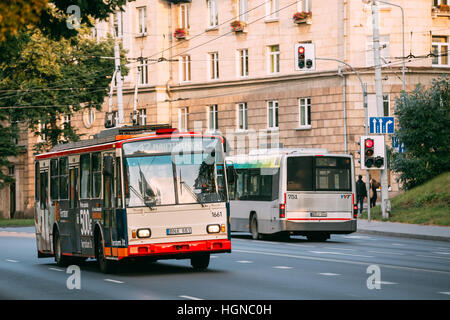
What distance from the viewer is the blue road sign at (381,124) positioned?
1479 inches

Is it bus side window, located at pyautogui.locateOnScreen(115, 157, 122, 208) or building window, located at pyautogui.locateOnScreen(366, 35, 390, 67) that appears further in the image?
building window, located at pyautogui.locateOnScreen(366, 35, 390, 67)

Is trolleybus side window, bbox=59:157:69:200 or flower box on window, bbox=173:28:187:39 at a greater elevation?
flower box on window, bbox=173:28:187:39

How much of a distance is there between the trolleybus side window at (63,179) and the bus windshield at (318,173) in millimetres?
8783

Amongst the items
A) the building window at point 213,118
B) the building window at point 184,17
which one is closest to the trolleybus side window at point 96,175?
the building window at point 213,118

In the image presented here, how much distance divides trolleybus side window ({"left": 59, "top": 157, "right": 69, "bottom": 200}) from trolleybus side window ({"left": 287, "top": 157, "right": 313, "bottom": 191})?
346 inches

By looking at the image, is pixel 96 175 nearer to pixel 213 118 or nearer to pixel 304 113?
pixel 304 113

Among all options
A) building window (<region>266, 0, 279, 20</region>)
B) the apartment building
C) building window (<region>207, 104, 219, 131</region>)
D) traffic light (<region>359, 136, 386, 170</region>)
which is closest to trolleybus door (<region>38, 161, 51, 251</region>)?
traffic light (<region>359, 136, 386, 170</region>)

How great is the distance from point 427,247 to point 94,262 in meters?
9.11

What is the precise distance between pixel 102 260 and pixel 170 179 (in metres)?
2.29

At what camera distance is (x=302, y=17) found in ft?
177

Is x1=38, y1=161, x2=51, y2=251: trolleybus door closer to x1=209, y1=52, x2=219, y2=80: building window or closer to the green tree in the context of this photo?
the green tree

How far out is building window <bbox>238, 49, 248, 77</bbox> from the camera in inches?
2269

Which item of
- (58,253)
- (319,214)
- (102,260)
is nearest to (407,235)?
(319,214)
